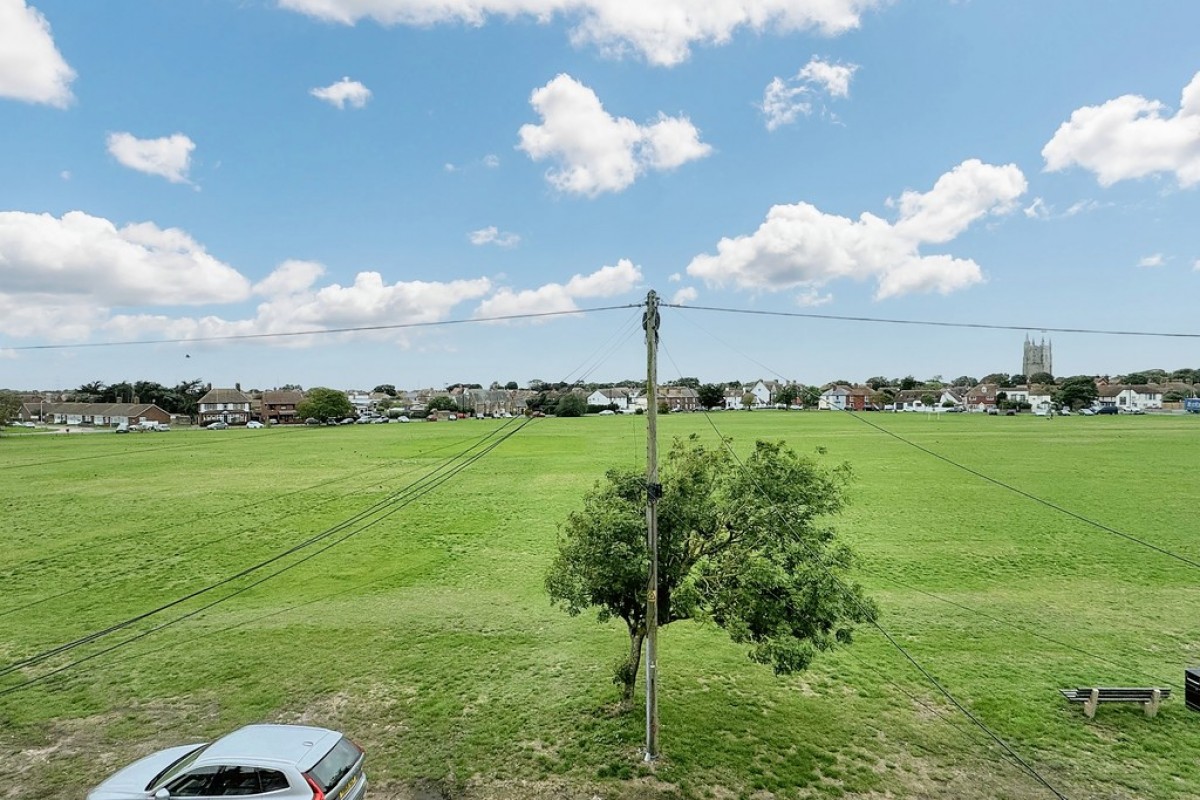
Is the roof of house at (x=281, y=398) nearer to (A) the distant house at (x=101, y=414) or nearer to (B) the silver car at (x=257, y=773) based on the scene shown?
(A) the distant house at (x=101, y=414)

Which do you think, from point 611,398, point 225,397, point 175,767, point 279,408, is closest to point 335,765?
point 175,767

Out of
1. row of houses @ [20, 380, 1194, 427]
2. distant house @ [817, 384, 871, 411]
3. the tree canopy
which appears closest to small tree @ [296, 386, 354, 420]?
row of houses @ [20, 380, 1194, 427]

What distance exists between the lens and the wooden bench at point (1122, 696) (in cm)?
1457

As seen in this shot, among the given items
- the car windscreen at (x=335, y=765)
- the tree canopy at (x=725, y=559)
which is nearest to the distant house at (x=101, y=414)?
the car windscreen at (x=335, y=765)

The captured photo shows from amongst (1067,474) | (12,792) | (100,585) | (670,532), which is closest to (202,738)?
(12,792)

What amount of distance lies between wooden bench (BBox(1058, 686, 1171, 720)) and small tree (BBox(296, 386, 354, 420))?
127 m

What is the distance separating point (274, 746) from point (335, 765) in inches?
42.2

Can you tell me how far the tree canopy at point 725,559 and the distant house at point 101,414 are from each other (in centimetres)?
14248

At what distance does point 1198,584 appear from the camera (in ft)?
80.3

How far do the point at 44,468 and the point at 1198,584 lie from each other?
3412 inches

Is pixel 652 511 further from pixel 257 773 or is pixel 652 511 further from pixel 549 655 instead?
pixel 549 655

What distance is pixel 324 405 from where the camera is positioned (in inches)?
4732

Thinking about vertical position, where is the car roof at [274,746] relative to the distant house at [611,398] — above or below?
below

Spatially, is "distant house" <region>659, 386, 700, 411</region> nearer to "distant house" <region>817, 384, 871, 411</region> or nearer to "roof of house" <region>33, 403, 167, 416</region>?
"distant house" <region>817, 384, 871, 411</region>
